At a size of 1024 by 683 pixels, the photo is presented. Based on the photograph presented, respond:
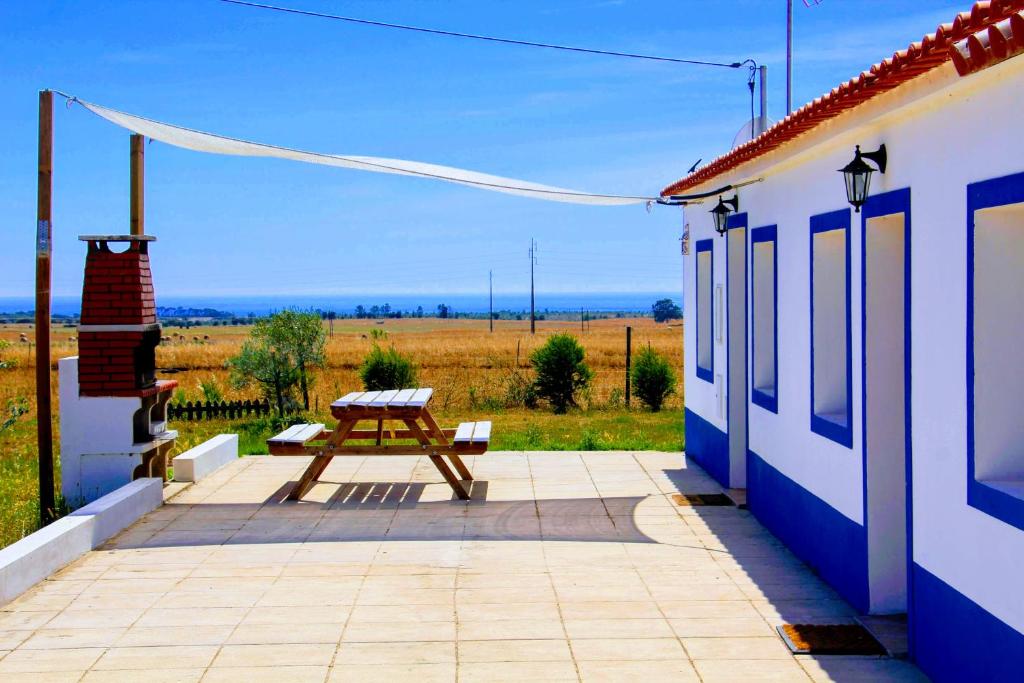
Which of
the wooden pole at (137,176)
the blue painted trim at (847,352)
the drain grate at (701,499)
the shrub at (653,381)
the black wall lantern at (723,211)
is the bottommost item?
the drain grate at (701,499)

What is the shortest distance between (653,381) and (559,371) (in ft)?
5.34

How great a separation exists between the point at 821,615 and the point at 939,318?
6.30ft

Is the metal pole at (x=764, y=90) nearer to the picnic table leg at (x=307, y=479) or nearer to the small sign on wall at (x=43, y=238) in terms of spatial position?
the picnic table leg at (x=307, y=479)

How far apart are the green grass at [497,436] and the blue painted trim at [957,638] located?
5953 millimetres

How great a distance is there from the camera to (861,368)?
5.80 metres

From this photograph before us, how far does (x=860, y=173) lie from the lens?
550cm

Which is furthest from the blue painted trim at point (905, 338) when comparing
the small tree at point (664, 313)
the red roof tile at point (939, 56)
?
the small tree at point (664, 313)

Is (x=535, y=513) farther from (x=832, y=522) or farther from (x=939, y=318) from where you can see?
(x=939, y=318)

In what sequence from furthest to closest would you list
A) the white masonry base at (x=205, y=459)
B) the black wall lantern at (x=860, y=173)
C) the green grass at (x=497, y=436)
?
the white masonry base at (x=205, y=459)
the green grass at (x=497, y=436)
the black wall lantern at (x=860, y=173)

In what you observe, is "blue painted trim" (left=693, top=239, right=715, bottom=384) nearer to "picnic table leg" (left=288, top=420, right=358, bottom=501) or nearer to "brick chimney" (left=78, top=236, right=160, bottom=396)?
"picnic table leg" (left=288, top=420, right=358, bottom=501)

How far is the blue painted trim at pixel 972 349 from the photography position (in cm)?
386

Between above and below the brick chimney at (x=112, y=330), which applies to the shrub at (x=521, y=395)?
below

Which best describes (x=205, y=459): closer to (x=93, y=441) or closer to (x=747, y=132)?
(x=93, y=441)

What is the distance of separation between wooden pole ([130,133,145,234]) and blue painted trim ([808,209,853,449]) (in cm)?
580
